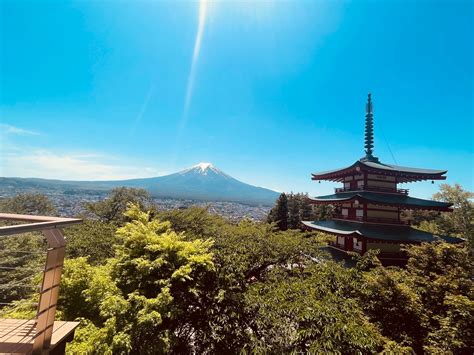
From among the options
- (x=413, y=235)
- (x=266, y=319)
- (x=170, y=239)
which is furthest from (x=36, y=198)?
(x=413, y=235)

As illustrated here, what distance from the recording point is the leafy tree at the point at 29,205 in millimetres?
31781

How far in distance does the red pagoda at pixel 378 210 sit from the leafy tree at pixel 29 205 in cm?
3644

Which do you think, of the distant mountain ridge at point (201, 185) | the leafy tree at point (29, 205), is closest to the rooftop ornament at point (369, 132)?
the leafy tree at point (29, 205)

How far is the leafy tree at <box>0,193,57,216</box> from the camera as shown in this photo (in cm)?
3178

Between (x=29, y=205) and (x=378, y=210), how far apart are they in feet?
138

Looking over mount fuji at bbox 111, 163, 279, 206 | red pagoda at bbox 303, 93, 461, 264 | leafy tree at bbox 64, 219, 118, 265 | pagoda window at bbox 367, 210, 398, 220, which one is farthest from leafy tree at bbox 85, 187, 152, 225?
mount fuji at bbox 111, 163, 279, 206

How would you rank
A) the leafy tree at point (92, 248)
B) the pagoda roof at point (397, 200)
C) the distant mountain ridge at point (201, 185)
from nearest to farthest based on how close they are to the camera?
the leafy tree at point (92, 248) < the pagoda roof at point (397, 200) < the distant mountain ridge at point (201, 185)

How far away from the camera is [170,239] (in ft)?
22.2

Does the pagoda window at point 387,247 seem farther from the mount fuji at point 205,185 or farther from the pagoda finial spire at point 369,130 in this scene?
the mount fuji at point 205,185

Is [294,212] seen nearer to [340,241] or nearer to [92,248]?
[340,241]

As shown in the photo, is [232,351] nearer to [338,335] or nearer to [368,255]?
[338,335]

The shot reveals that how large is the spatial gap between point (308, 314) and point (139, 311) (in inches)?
140

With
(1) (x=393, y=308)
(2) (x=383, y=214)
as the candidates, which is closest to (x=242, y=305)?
(1) (x=393, y=308)

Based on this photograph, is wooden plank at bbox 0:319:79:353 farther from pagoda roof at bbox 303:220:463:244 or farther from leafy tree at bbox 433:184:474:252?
leafy tree at bbox 433:184:474:252
